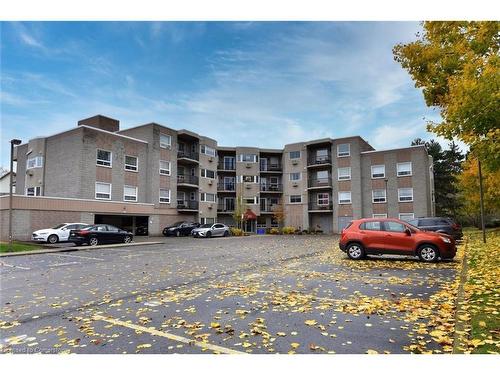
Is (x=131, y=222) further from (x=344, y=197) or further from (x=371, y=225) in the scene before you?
(x=371, y=225)

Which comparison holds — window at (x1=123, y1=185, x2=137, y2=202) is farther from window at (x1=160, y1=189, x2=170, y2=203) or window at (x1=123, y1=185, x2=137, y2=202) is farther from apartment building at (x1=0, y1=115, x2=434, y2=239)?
window at (x1=160, y1=189, x2=170, y2=203)

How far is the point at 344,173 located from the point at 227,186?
56.4 feet

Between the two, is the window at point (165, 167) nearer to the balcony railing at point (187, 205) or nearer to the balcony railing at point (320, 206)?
the balcony railing at point (187, 205)

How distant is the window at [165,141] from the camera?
Answer: 4053 cm

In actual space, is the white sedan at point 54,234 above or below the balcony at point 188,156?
below

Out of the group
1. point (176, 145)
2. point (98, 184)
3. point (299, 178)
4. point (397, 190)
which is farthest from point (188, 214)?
point (397, 190)

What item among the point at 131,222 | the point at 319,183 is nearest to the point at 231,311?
the point at 131,222

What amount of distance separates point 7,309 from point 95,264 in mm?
7213

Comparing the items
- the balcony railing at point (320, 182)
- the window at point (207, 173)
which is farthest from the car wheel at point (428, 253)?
the window at point (207, 173)

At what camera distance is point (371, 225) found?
552 inches

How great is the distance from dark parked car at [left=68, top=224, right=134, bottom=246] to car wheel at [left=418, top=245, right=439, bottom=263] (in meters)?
19.9

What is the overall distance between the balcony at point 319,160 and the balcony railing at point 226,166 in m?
11.3

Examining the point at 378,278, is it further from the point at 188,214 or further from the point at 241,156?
the point at 241,156

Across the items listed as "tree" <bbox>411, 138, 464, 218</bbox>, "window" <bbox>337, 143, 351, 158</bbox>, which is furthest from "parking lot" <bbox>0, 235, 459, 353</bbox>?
"tree" <bbox>411, 138, 464, 218</bbox>
